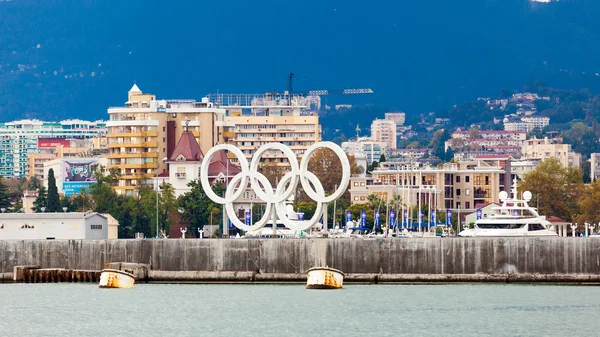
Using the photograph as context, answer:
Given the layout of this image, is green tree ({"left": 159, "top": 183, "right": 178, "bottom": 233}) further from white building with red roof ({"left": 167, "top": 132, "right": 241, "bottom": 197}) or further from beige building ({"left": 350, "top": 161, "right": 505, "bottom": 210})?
beige building ({"left": 350, "top": 161, "right": 505, "bottom": 210})

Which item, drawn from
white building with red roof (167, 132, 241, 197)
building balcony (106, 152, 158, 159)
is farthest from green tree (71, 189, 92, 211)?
building balcony (106, 152, 158, 159)

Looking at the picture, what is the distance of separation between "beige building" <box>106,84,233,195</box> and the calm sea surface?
9656 cm

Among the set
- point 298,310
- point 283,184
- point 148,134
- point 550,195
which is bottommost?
point 298,310

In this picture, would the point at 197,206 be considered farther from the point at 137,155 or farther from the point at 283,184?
the point at 283,184

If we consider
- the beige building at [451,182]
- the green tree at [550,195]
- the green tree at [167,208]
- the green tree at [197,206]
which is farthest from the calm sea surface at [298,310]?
the beige building at [451,182]

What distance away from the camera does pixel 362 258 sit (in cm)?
8094

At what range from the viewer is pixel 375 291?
254ft

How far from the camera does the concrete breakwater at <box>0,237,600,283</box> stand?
261 ft

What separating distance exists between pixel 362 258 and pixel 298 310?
1195cm

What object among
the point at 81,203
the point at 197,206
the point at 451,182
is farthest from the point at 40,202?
the point at 451,182

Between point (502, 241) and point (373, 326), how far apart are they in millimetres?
17485

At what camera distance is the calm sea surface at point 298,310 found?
6334 centimetres

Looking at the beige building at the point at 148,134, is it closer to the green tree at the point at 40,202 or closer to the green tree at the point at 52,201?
the green tree at the point at 40,202

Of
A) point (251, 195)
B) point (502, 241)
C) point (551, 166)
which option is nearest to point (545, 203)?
point (551, 166)
